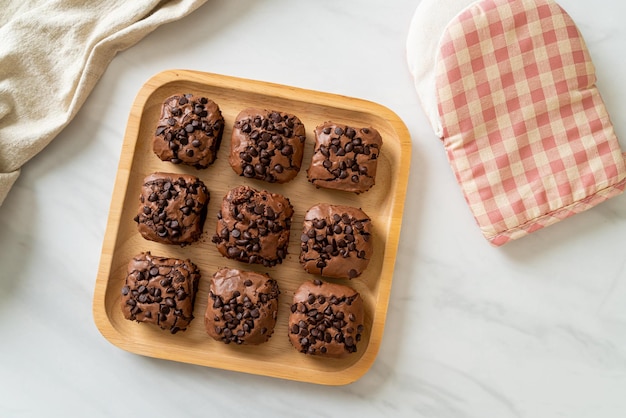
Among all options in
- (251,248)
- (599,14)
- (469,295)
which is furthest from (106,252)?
(599,14)

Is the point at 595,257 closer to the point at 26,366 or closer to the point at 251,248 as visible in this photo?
the point at 251,248

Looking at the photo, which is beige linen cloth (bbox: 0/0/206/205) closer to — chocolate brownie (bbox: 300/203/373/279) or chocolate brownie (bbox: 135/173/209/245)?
chocolate brownie (bbox: 135/173/209/245)

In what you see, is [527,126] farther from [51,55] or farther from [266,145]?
[51,55]

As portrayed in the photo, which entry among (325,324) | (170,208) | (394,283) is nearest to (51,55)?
(170,208)

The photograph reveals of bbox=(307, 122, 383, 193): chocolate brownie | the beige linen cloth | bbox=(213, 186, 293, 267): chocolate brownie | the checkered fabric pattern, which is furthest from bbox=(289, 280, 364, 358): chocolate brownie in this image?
the beige linen cloth

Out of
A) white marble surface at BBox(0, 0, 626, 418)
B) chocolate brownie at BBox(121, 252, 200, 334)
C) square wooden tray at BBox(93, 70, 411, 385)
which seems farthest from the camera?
white marble surface at BBox(0, 0, 626, 418)

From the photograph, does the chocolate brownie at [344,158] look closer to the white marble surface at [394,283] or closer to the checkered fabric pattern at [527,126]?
the white marble surface at [394,283]
